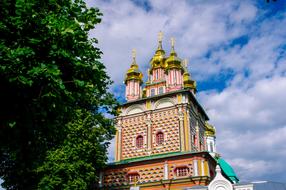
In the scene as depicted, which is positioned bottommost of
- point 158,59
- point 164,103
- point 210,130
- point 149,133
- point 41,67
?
point 41,67

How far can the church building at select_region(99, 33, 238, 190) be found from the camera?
944 inches

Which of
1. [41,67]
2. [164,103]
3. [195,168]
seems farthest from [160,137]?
[41,67]

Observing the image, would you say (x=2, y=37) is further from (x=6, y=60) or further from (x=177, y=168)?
(x=177, y=168)

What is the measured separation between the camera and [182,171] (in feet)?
78.9

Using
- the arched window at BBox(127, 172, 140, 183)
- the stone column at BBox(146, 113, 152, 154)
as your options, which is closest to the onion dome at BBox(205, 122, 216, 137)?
the stone column at BBox(146, 113, 152, 154)

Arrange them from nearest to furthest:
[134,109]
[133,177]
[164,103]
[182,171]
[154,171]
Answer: [182,171] < [154,171] < [133,177] < [164,103] < [134,109]

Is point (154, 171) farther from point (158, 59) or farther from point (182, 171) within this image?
point (158, 59)

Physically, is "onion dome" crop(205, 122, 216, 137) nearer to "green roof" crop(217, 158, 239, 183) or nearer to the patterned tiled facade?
"green roof" crop(217, 158, 239, 183)

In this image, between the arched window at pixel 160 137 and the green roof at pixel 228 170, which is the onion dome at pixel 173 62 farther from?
the green roof at pixel 228 170

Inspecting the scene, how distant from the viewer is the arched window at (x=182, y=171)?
23844 millimetres

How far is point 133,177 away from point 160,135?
197 inches

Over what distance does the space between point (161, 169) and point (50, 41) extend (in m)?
17.0

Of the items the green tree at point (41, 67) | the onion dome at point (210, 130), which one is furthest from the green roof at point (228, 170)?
the green tree at point (41, 67)

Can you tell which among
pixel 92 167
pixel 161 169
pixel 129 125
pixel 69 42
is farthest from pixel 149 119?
pixel 69 42
